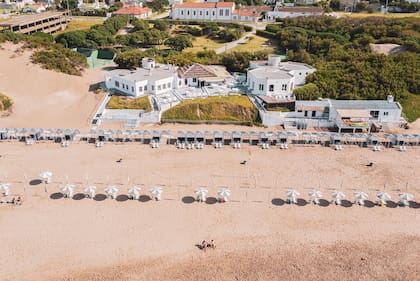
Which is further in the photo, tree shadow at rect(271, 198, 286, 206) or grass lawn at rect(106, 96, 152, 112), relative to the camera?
grass lawn at rect(106, 96, 152, 112)

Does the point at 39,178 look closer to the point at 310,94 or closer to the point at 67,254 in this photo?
the point at 67,254

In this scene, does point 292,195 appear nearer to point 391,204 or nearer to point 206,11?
point 391,204

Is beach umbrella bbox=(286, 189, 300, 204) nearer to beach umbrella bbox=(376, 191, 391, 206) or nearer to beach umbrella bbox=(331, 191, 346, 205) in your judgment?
beach umbrella bbox=(331, 191, 346, 205)

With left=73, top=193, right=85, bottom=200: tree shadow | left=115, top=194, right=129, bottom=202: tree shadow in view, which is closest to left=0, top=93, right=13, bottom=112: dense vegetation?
left=73, top=193, right=85, bottom=200: tree shadow

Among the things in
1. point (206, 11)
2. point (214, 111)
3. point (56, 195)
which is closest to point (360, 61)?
point (214, 111)

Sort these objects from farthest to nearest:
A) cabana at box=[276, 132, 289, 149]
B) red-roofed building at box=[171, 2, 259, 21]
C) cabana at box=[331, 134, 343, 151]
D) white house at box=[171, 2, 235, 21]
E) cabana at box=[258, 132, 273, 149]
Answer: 1. white house at box=[171, 2, 235, 21]
2. red-roofed building at box=[171, 2, 259, 21]
3. cabana at box=[331, 134, 343, 151]
4. cabana at box=[276, 132, 289, 149]
5. cabana at box=[258, 132, 273, 149]

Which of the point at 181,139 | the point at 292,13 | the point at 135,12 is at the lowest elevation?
the point at 181,139
